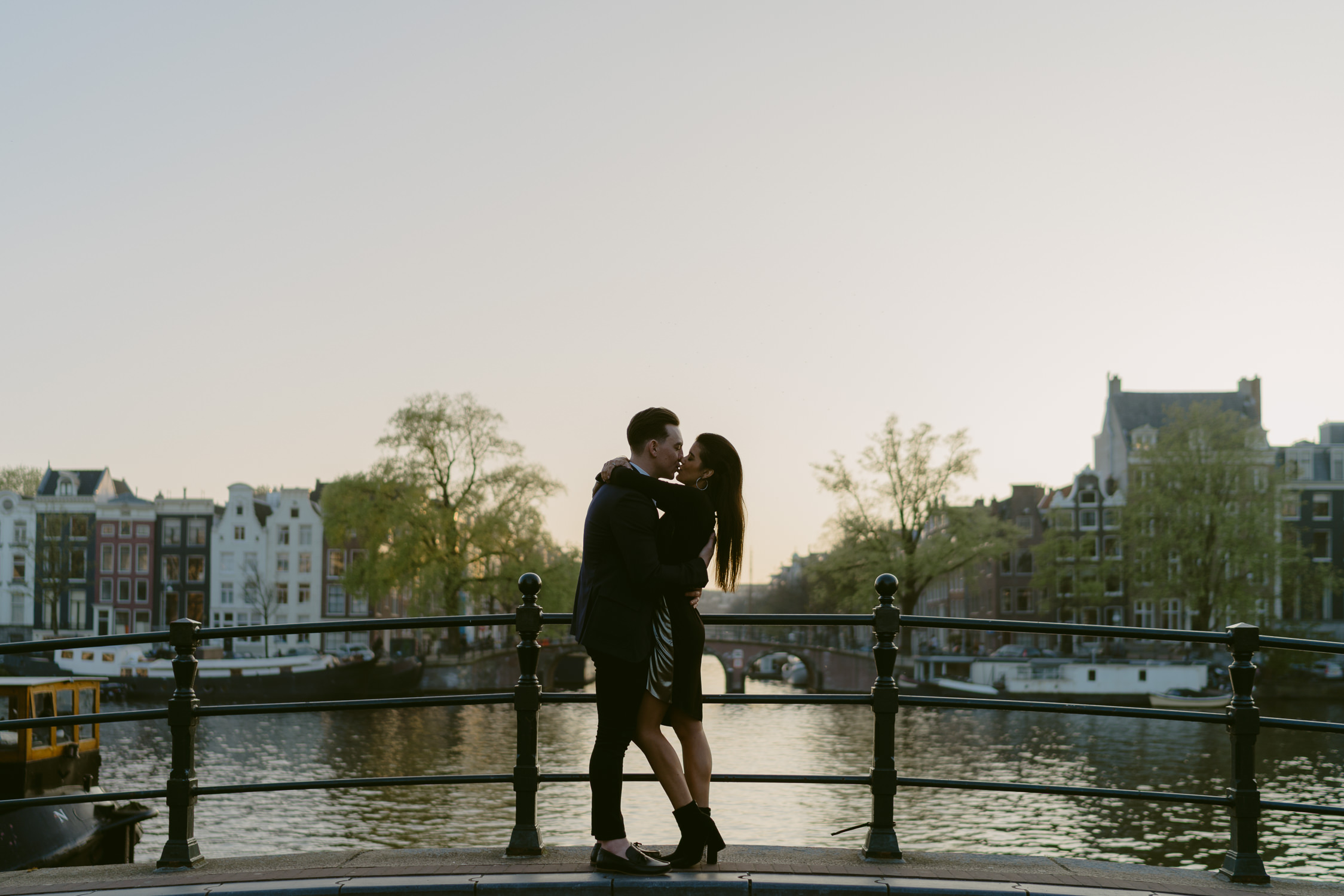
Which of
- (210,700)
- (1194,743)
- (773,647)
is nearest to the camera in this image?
(1194,743)

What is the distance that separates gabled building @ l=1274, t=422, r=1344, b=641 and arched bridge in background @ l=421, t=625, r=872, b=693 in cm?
1788

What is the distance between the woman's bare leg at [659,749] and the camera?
4094 millimetres

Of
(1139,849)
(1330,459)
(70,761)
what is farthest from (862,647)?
(70,761)

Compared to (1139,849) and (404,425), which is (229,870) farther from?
(404,425)

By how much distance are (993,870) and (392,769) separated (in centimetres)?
2372

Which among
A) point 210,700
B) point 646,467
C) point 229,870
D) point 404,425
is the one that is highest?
point 404,425

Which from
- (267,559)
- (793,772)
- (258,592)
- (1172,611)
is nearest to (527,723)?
(793,772)

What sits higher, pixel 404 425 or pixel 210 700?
pixel 404 425

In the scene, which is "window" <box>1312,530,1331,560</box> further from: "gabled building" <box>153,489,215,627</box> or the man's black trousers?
the man's black trousers

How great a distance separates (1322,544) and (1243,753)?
2266 inches

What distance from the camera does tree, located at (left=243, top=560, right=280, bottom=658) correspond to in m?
67.0

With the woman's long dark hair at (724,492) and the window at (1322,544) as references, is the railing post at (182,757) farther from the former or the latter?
the window at (1322,544)

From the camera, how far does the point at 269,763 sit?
27.0 metres

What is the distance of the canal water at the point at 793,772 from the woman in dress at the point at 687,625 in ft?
29.0
